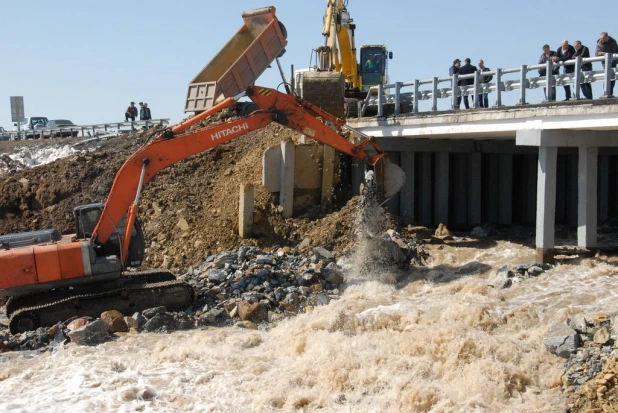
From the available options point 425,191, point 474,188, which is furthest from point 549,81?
point 425,191

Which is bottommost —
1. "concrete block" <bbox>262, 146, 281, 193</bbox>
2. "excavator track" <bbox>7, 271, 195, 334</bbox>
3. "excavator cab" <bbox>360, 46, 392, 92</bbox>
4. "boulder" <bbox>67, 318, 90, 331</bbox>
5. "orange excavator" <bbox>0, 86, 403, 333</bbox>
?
"boulder" <bbox>67, 318, 90, 331</bbox>

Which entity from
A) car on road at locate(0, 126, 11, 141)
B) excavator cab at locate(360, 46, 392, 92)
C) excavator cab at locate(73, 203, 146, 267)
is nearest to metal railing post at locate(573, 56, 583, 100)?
excavator cab at locate(73, 203, 146, 267)

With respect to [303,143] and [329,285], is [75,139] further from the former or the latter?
[329,285]

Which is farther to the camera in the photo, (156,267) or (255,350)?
(156,267)

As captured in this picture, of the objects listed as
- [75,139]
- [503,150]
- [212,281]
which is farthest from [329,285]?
[75,139]

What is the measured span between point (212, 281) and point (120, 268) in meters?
2.43

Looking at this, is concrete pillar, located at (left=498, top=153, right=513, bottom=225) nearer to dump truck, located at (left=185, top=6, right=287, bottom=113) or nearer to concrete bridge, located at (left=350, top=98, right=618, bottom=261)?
concrete bridge, located at (left=350, top=98, right=618, bottom=261)

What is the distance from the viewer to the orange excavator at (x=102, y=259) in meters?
14.3

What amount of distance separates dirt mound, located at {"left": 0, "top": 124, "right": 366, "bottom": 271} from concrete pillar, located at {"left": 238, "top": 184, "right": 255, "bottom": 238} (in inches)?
10.4

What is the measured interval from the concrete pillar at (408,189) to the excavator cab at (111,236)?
8.79m

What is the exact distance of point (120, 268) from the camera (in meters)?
14.9

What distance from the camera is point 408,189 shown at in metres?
21.8

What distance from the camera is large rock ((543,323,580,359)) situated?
1155 centimetres

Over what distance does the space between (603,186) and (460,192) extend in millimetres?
4121
